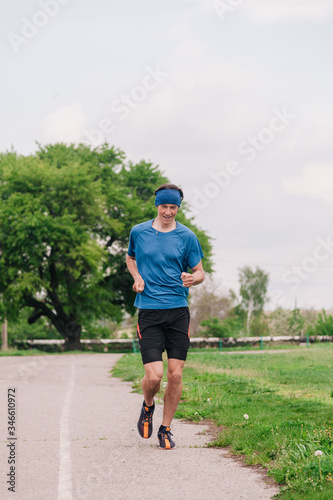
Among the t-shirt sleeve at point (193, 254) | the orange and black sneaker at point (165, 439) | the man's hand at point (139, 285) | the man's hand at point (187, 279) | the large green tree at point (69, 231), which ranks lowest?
the orange and black sneaker at point (165, 439)

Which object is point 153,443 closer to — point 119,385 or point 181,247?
point 181,247

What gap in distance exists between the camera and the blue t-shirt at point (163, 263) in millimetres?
6055

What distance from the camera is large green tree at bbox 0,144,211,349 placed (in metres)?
34.6

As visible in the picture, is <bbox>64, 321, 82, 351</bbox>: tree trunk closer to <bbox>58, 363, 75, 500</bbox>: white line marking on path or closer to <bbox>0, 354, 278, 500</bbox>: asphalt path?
<bbox>0, 354, 278, 500</bbox>: asphalt path

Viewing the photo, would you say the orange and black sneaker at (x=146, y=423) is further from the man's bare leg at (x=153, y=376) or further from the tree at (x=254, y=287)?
the tree at (x=254, y=287)

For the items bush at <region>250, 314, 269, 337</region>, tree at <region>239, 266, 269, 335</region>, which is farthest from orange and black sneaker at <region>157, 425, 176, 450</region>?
tree at <region>239, 266, 269, 335</region>

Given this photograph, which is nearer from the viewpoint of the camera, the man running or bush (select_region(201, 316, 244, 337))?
the man running

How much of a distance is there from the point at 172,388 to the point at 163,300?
0.86 meters

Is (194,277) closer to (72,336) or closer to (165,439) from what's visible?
(165,439)

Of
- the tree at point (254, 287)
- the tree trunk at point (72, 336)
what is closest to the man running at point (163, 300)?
the tree trunk at point (72, 336)

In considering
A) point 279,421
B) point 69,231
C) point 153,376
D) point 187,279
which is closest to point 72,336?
point 69,231

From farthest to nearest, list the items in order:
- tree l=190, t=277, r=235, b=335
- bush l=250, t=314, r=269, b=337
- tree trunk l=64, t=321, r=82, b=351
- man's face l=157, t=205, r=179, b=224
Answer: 1. tree l=190, t=277, r=235, b=335
2. bush l=250, t=314, r=269, b=337
3. tree trunk l=64, t=321, r=82, b=351
4. man's face l=157, t=205, r=179, b=224

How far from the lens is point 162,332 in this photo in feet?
20.1

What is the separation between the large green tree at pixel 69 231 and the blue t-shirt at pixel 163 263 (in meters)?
27.9
